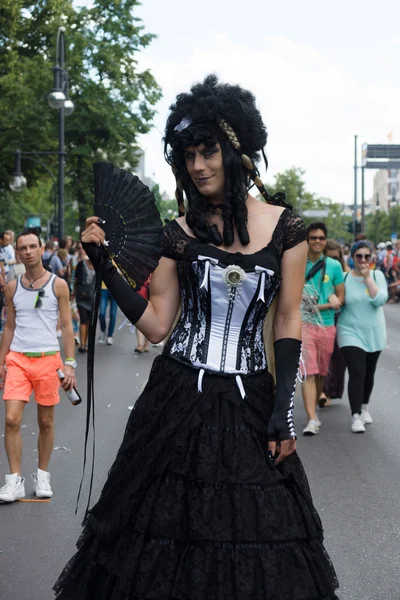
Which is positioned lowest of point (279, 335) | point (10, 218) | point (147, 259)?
point (279, 335)

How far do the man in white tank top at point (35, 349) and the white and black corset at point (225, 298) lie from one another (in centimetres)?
327

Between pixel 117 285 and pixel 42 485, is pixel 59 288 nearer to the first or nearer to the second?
pixel 42 485

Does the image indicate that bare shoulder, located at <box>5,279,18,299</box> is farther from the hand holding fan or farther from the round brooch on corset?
the round brooch on corset

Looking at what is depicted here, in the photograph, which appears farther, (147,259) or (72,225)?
(72,225)

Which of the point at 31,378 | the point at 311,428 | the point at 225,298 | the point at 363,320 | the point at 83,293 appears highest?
the point at 225,298

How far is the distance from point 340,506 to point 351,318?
133 inches

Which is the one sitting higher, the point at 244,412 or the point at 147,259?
the point at 147,259

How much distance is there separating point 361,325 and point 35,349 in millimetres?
3714

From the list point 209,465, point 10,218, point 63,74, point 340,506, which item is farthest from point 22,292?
point 10,218

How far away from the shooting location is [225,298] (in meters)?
3.68

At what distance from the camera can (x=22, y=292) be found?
23.2 feet

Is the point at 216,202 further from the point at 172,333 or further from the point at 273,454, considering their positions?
the point at 273,454

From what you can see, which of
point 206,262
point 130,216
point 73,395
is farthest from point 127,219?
point 73,395

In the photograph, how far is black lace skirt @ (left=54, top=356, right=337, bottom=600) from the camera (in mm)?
3324
